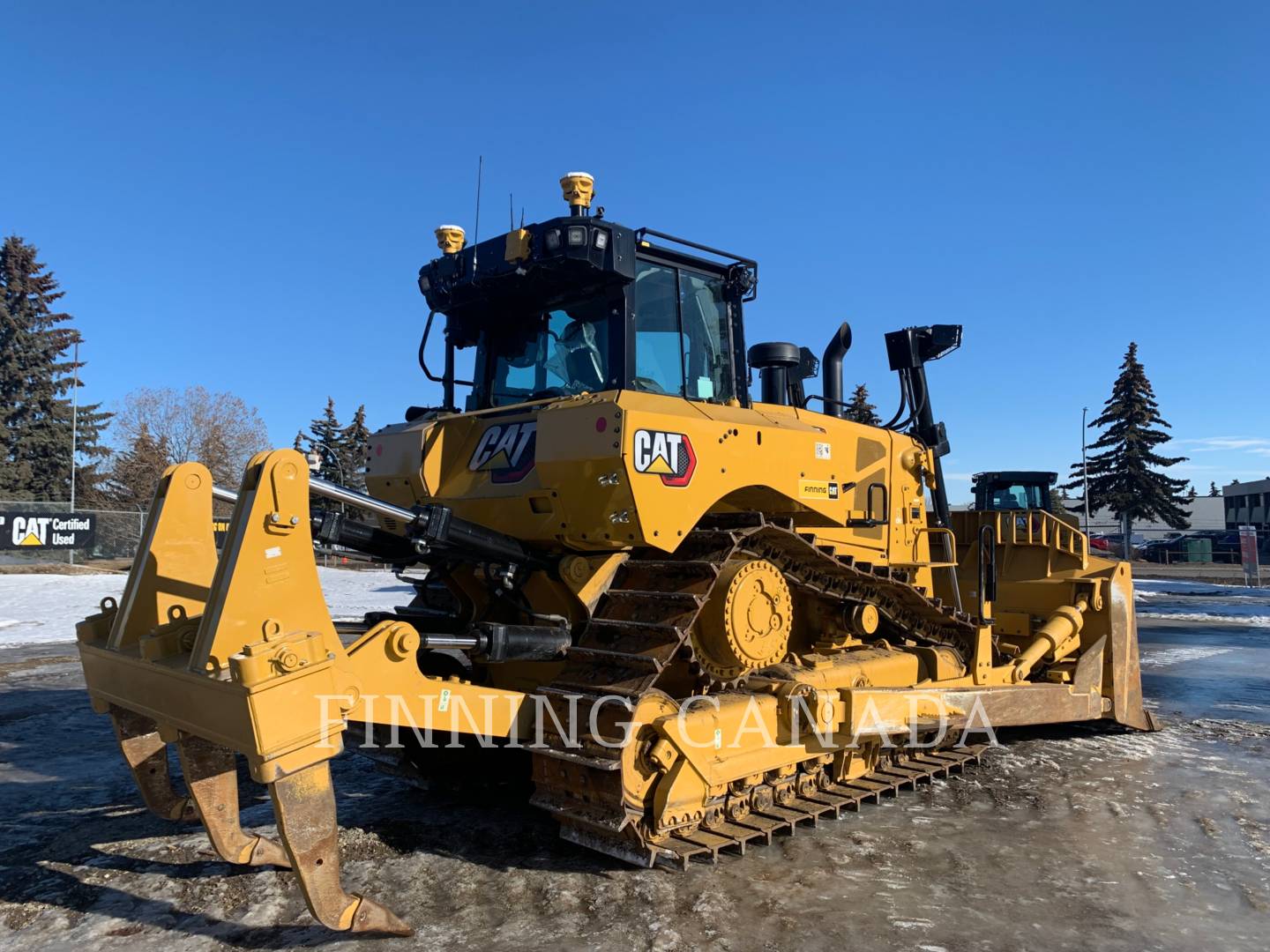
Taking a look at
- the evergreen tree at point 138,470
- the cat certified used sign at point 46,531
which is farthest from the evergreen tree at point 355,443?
the cat certified used sign at point 46,531

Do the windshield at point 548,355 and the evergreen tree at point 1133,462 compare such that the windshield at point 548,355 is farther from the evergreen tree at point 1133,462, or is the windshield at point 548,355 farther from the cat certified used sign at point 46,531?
the evergreen tree at point 1133,462

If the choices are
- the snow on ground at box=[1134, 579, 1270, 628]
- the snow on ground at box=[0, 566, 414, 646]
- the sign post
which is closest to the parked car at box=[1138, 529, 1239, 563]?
the sign post

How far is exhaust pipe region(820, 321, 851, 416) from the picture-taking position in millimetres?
7230

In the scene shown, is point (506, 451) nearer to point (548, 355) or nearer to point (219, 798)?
point (548, 355)

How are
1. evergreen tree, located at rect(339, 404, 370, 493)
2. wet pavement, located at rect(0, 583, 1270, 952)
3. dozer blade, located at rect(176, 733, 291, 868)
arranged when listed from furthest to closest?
evergreen tree, located at rect(339, 404, 370, 493), dozer blade, located at rect(176, 733, 291, 868), wet pavement, located at rect(0, 583, 1270, 952)

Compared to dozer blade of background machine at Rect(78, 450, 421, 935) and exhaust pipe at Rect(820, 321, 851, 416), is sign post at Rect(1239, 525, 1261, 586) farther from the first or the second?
dozer blade of background machine at Rect(78, 450, 421, 935)

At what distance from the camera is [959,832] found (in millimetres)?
5504

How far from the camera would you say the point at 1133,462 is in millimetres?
42188

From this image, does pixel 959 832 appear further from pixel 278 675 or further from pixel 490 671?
pixel 278 675

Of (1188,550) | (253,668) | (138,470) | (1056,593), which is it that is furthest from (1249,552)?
(138,470)

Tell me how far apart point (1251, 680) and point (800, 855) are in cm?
960

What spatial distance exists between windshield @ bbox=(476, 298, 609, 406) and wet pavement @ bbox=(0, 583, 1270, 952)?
274cm

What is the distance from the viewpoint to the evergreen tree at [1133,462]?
137 feet

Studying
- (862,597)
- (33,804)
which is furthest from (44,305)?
(862,597)
